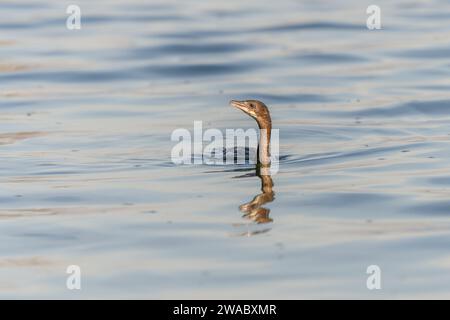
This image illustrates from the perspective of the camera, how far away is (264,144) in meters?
12.9

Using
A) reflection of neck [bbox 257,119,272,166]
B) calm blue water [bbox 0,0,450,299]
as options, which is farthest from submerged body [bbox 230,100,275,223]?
calm blue water [bbox 0,0,450,299]

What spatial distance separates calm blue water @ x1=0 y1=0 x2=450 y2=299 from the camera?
902 cm

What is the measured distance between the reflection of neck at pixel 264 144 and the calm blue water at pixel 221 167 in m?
0.22

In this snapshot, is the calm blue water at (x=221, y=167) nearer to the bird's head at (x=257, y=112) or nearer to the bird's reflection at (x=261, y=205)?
the bird's reflection at (x=261, y=205)

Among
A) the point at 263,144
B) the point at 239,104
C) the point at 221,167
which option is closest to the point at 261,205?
the point at 221,167

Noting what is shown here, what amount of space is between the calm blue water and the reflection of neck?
22cm

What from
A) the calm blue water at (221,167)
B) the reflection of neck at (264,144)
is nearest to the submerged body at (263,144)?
the reflection of neck at (264,144)

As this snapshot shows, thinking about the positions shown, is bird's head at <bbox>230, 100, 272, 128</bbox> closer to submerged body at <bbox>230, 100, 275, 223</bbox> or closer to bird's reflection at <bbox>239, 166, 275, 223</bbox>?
submerged body at <bbox>230, 100, 275, 223</bbox>

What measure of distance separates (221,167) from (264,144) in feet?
1.78

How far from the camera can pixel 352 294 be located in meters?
8.44

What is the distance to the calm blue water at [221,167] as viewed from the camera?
9.02m

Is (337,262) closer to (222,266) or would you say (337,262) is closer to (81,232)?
(222,266)

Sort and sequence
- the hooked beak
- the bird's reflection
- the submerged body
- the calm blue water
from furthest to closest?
1. the hooked beak
2. the submerged body
3. the bird's reflection
4. the calm blue water

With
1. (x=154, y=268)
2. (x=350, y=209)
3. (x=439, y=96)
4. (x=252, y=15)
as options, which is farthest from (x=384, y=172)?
(x=252, y=15)
